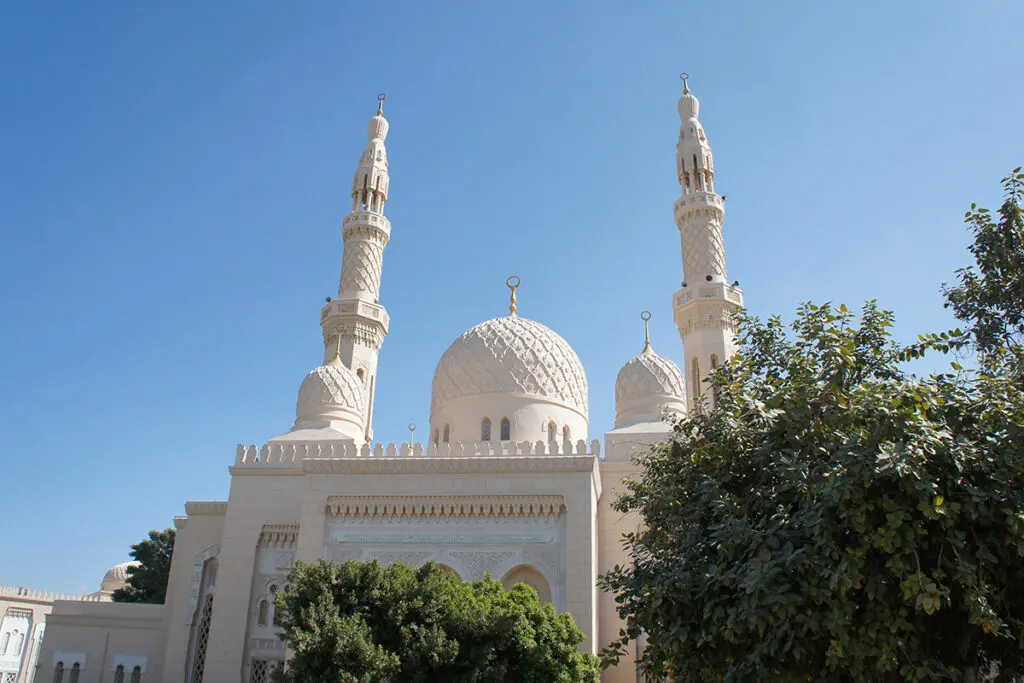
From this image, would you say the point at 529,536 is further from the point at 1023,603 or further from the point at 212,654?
the point at 1023,603

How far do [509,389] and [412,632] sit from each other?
9.35 m

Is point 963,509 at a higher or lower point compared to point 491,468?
lower

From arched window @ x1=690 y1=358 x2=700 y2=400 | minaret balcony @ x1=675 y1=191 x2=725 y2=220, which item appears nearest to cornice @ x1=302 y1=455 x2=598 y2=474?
arched window @ x1=690 y1=358 x2=700 y2=400

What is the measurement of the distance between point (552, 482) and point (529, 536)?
41.8 inches

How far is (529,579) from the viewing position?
15203 millimetres

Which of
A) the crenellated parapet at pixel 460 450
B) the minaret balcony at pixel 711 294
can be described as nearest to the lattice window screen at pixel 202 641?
the crenellated parapet at pixel 460 450

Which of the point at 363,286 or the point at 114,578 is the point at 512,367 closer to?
the point at 363,286

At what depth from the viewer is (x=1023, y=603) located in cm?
685

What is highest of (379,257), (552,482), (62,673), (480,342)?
(379,257)

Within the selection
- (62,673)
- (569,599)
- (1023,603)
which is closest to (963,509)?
(1023,603)

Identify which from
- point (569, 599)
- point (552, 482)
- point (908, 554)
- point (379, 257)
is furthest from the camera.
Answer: point (379, 257)

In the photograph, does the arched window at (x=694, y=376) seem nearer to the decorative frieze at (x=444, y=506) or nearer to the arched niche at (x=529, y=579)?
the decorative frieze at (x=444, y=506)

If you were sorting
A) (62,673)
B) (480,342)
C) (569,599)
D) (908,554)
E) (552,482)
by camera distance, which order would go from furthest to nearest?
(480,342), (62,673), (552,482), (569,599), (908,554)

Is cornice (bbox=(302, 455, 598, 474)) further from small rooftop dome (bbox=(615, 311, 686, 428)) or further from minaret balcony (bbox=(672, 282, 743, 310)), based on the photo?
minaret balcony (bbox=(672, 282, 743, 310))
